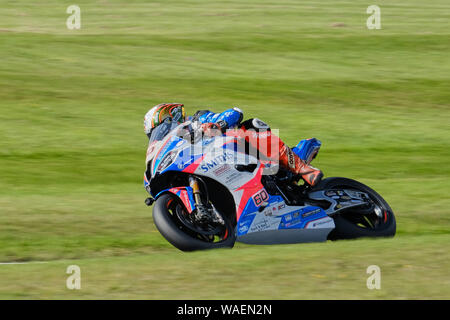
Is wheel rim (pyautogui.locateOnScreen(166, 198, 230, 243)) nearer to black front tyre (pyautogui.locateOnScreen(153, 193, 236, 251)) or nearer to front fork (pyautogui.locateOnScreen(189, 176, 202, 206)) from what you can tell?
black front tyre (pyautogui.locateOnScreen(153, 193, 236, 251))

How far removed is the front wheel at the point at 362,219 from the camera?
408 inches

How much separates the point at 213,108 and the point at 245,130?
1047 cm

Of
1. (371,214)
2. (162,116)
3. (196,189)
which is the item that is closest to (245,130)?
(162,116)

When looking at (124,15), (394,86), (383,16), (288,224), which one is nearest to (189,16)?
(124,15)

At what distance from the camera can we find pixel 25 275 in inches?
336

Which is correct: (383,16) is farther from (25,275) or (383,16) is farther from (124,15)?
(25,275)

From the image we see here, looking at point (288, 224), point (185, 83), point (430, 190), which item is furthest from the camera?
point (185, 83)

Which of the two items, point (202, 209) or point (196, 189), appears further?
point (196, 189)

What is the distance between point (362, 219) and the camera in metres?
10.8

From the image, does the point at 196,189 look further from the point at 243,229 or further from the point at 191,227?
the point at 243,229

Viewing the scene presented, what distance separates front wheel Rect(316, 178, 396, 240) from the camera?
10.4 meters

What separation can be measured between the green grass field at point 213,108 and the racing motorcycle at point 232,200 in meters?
0.37

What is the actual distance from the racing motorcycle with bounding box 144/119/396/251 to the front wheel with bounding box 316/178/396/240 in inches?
0.5
